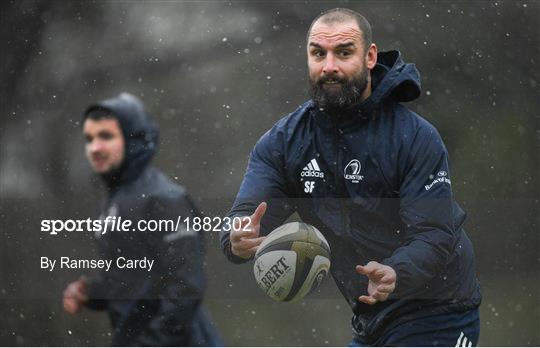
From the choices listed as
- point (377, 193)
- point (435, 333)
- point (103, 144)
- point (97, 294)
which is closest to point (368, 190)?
point (377, 193)

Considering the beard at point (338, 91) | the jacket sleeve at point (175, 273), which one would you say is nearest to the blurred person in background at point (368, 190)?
the beard at point (338, 91)

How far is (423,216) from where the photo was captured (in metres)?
3.97

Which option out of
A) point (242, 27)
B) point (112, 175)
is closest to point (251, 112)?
point (242, 27)

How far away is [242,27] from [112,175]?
95 centimetres

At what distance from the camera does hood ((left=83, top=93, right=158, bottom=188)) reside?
4.39 m

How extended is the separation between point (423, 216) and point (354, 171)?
14.8 inches

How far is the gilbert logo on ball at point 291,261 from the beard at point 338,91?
1.82ft

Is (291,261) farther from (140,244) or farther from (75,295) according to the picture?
(75,295)

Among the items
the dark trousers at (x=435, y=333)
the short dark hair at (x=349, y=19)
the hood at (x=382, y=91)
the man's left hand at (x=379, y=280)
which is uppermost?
the short dark hair at (x=349, y=19)

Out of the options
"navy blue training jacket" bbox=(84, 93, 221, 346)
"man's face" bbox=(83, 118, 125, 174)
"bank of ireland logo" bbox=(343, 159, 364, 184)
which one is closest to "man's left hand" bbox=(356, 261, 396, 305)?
"bank of ireland logo" bbox=(343, 159, 364, 184)

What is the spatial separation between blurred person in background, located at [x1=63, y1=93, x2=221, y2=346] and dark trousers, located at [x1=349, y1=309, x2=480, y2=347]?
0.87m

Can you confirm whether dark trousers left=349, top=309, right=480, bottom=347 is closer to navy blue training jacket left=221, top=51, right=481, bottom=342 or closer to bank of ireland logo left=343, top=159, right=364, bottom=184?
navy blue training jacket left=221, top=51, right=481, bottom=342

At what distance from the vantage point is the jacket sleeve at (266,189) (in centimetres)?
418

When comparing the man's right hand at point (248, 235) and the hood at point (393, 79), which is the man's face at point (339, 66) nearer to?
the hood at point (393, 79)
